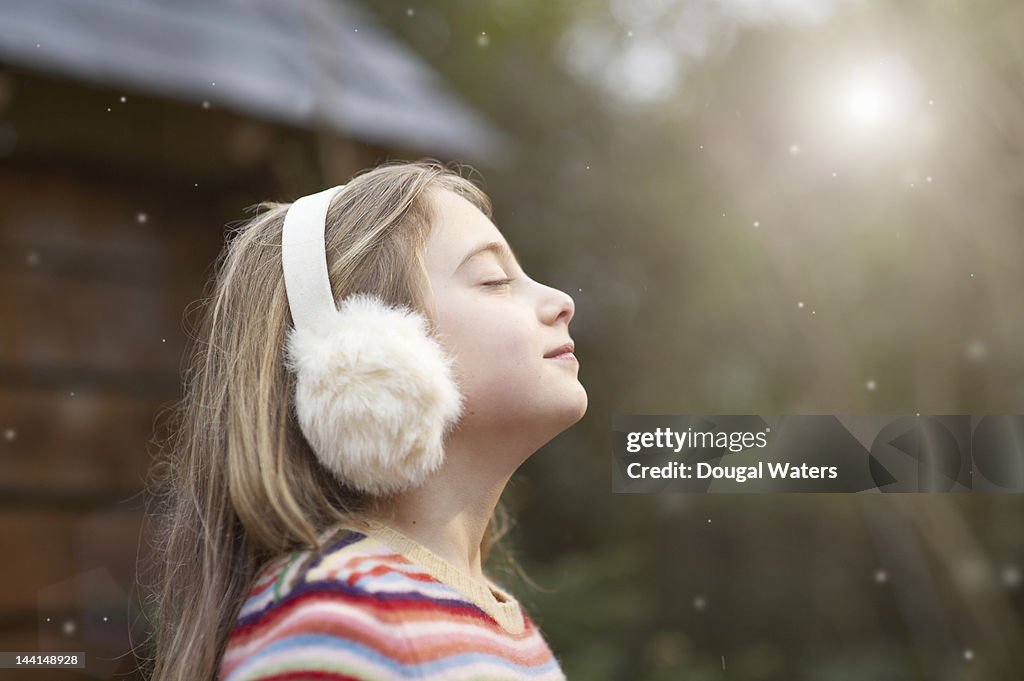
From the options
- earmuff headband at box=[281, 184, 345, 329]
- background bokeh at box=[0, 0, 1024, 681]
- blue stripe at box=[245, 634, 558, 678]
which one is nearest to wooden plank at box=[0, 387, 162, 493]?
background bokeh at box=[0, 0, 1024, 681]

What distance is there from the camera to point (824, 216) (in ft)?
6.52

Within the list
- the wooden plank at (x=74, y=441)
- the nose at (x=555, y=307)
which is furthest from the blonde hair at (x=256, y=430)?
the wooden plank at (x=74, y=441)

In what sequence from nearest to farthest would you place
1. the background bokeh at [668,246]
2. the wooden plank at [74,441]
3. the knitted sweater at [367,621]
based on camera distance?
the knitted sweater at [367,621] → the wooden plank at [74,441] → the background bokeh at [668,246]

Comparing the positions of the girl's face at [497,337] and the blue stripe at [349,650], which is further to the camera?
the girl's face at [497,337]

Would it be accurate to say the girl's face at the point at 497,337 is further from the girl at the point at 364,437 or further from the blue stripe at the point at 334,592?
the blue stripe at the point at 334,592

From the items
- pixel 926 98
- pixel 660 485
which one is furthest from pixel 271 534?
pixel 926 98

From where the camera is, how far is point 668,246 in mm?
2070

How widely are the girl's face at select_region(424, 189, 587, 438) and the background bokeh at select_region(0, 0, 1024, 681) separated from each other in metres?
0.97

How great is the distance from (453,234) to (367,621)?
37cm

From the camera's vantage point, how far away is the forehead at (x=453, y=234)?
35.7 inches

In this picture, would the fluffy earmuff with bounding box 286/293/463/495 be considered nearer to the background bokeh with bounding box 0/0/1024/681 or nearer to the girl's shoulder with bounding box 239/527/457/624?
the girl's shoulder with bounding box 239/527/457/624

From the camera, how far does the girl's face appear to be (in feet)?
2.88

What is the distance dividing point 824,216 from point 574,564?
889mm

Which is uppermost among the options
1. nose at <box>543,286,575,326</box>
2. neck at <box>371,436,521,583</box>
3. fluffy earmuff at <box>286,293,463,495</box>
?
nose at <box>543,286,575,326</box>
